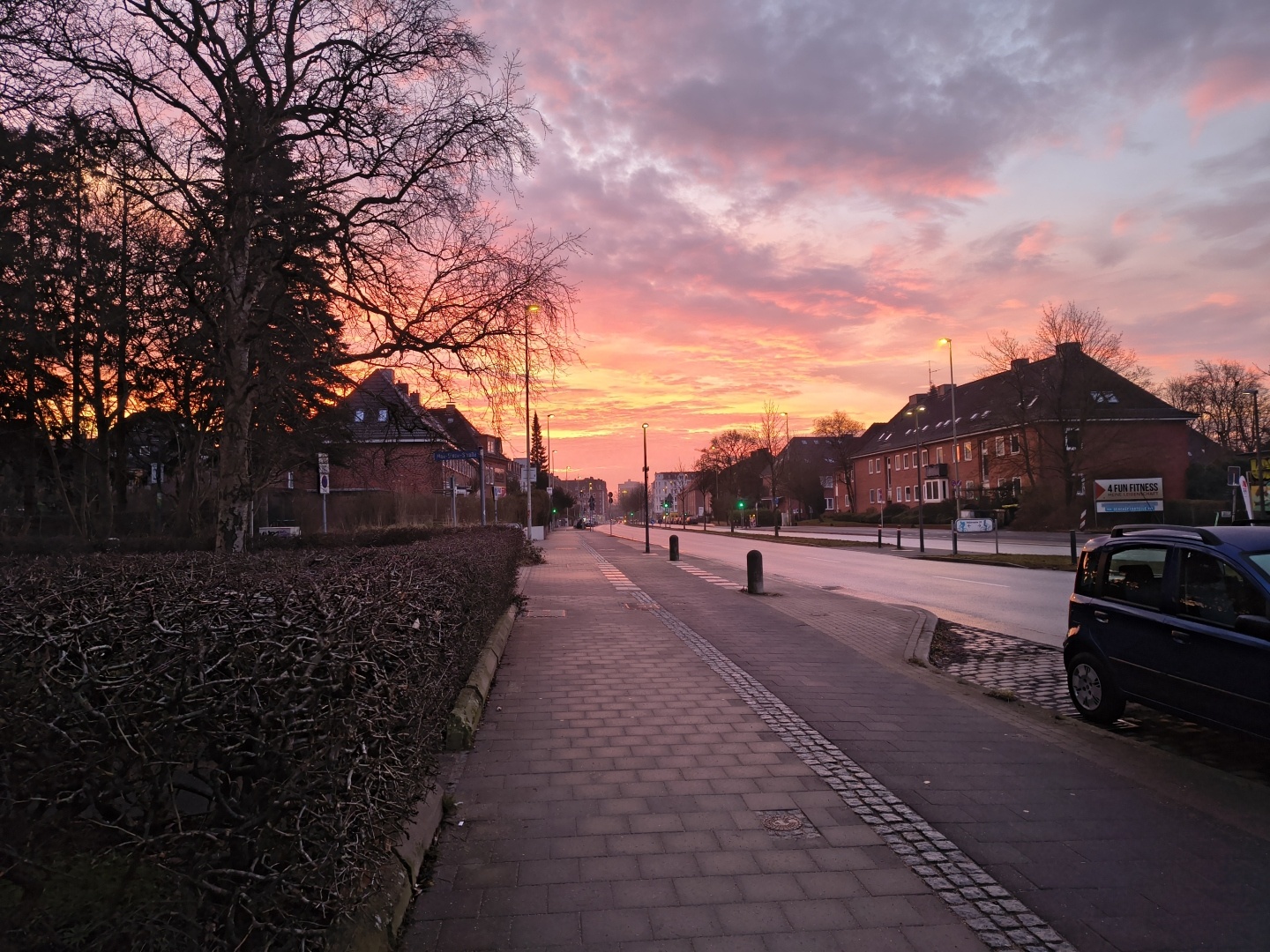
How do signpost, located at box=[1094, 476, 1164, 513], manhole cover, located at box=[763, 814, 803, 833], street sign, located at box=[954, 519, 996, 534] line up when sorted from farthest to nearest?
street sign, located at box=[954, 519, 996, 534] < signpost, located at box=[1094, 476, 1164, 513] < manhole cover, located at box=[763, 814, 803, 833]

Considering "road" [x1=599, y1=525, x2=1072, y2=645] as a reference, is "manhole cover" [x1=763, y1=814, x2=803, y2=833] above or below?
above

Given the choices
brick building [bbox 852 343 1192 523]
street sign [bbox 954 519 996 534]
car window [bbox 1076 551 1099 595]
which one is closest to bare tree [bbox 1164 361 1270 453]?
brick building [bbox 852 343 1192 523]

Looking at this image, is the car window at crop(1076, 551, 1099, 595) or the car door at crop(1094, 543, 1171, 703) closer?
the car door at crop(1094, 543, 1171, 703)

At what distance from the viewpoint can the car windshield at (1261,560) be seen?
16.9 feet

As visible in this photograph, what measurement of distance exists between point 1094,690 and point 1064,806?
91.6 inches

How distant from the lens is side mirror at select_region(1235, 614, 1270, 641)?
4.82 meters

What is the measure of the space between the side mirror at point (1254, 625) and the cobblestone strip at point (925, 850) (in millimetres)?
2516

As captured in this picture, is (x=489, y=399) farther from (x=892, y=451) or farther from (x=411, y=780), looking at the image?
(x=892, y=451)

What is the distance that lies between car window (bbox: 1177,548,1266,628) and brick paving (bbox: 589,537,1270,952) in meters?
1.06

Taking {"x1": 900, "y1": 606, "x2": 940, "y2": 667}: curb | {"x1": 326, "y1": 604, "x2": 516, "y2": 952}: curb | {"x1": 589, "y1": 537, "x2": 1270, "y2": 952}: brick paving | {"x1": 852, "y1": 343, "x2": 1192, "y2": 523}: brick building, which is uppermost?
Answer: {"x1": 852, "y1": 343, "x2": 1192, "y2": 523}: brick building

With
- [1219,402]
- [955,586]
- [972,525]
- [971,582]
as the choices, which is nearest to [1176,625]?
[955,586]

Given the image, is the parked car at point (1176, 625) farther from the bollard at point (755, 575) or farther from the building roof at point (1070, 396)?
the building roof at point (1070, 396)

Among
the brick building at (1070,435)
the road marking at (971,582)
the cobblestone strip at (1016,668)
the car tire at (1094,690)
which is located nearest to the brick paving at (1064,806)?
the car tire at (1094,690)

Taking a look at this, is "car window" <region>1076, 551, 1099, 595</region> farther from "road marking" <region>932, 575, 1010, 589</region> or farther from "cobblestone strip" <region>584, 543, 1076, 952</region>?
"road marking" <region>932, 575, 1010, 589</region>
